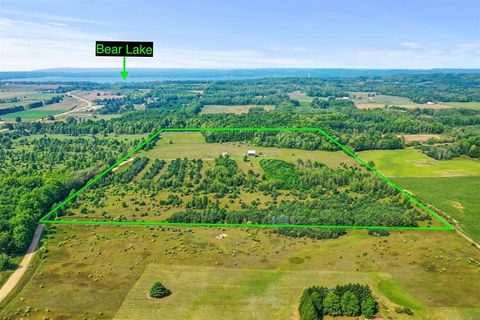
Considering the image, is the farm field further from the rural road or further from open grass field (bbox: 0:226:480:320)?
the rural road

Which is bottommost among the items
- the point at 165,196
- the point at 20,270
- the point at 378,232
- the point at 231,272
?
the point at 20,270

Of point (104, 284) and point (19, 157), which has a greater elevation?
point (19, 157)

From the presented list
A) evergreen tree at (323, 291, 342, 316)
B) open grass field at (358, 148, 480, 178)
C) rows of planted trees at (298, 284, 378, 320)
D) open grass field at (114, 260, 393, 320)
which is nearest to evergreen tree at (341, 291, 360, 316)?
rows of planted trees at (298, 284, 378, 320)

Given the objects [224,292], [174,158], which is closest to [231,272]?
[224,292]

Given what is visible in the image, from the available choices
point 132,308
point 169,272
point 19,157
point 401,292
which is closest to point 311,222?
point 401,292

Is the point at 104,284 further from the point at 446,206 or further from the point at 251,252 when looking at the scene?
the point at 446,206

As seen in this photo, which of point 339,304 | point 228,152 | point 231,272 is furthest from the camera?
point 228,152

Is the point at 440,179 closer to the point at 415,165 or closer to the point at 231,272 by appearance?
the point at 415,165
